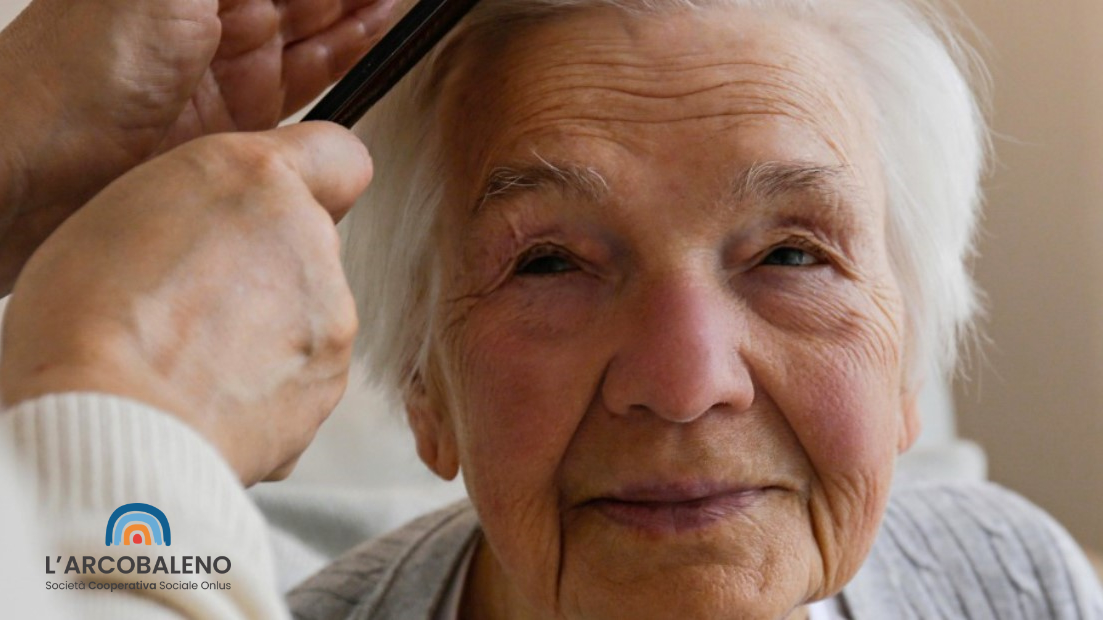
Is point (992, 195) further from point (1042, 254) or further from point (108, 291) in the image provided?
point (108, 291)

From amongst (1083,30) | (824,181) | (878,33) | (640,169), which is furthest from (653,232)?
(1083,30)

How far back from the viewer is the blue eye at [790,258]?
4.16ft

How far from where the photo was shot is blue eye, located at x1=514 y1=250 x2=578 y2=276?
128cm

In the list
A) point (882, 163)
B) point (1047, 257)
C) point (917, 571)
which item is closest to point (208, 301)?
point (882, 163)

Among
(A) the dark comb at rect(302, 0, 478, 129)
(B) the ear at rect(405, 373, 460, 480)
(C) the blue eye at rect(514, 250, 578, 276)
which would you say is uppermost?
(A) the dark comb at rect(302, 0, 478, 129)

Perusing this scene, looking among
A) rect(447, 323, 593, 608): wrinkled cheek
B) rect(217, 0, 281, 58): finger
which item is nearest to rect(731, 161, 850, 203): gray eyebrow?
rect(447, 323, 593, 608): wrinkled cheek

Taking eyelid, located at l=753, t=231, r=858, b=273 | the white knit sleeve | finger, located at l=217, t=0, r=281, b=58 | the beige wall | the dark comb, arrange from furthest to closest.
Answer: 1. the beige wall
2. finger, located at l=217, t=0, r=281, b=58
3. eyelid, located at l=753, t=231, r=858, b=273
4. the dark comb
5. the white knit sleeve

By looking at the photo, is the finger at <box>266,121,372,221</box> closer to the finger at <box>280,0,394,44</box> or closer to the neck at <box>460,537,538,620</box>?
the finger at <box>280,0,394,44</box>

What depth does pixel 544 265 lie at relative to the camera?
1.29 m

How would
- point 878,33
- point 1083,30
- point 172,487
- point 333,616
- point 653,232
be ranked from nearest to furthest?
point 172,487
point 653,232
point 878,33
point 333,616
point 1083,30

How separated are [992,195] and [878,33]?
1.80 meters

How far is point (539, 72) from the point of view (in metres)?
1.29

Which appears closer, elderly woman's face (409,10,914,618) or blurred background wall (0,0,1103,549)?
elderly woman's face (409,10,914,618)

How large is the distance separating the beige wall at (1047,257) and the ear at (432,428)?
1.83 metres
